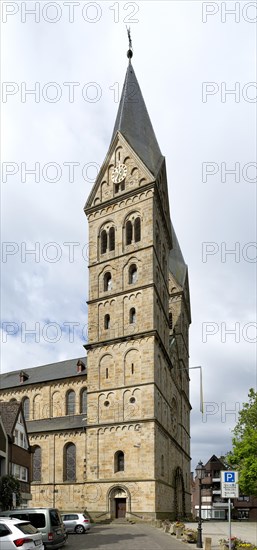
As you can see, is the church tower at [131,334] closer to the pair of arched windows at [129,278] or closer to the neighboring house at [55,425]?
the pair of arched windows at [129,278]

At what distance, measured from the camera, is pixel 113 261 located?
55312 mm

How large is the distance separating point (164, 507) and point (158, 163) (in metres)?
32.5

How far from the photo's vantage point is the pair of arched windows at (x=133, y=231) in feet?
179

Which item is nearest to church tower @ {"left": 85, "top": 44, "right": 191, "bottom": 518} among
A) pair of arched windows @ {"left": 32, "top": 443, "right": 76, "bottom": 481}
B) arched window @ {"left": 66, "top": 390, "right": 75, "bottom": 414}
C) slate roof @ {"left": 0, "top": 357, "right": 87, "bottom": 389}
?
pair of arched windows @ {"left": 32, "top": 443, "right": 76, "bottom": 481}

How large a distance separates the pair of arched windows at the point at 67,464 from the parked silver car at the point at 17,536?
37928 millimetres

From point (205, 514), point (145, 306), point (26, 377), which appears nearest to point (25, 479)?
point (145, 306)

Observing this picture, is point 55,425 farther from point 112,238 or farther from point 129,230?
point 129,230

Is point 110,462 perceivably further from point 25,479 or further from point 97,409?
point 25,479

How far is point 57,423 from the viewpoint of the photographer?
200ft

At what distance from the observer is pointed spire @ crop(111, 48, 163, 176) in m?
58.4

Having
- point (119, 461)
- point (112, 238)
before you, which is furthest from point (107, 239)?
point (119, 461)

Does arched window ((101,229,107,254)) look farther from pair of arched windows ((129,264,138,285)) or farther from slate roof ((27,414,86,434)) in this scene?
slate roof ((27,414,86,434))

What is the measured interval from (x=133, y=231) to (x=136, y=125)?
43.3 ft

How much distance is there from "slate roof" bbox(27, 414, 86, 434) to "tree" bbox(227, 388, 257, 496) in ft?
48.3
